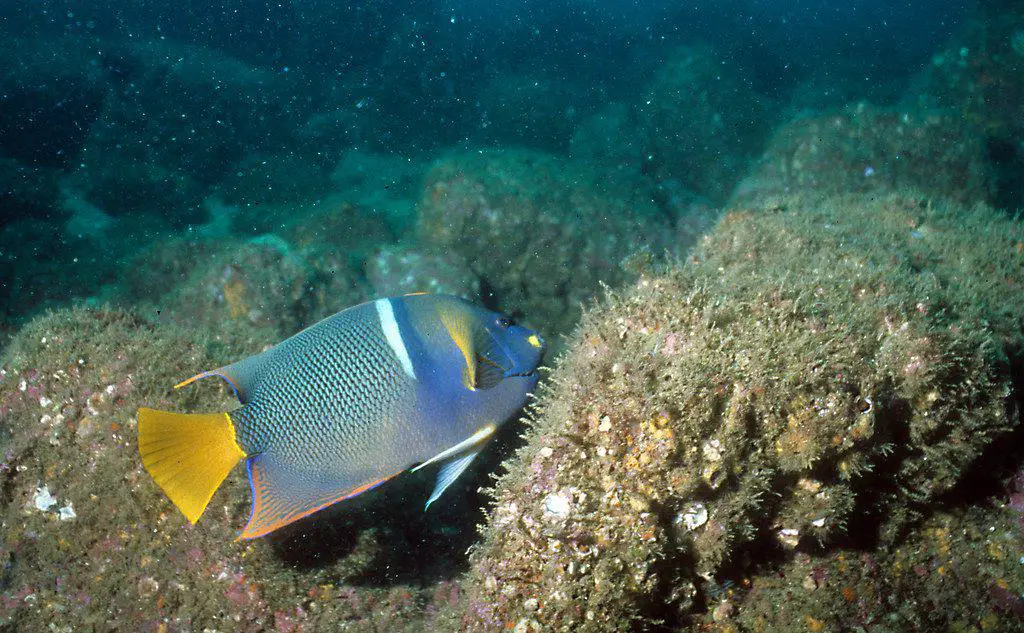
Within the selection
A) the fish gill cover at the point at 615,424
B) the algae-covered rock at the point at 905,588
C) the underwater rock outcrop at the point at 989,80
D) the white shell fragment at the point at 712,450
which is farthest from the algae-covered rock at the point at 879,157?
the white shell fragment at the point at 712,450

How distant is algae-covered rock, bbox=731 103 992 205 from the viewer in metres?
8.41

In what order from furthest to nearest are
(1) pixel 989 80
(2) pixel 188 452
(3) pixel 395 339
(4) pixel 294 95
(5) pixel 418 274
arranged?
(4) pixel 294 95 < (1) pixel 989 80 < (5) pixel 418 274 < (3) pixel 395 339 < (2) pixel 188 452

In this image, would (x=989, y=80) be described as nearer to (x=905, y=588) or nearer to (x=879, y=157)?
(x=879, y=157)

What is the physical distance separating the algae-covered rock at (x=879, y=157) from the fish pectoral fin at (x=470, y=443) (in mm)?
7773

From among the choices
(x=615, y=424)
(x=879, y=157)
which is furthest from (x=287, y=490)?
(x=879, y=157)

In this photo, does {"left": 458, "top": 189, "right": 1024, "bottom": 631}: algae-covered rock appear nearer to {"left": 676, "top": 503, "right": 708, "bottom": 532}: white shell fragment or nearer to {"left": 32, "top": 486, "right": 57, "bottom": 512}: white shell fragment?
{"left": 676, "top": 503, "right": 708, "bottom": 532}: white shell fragment

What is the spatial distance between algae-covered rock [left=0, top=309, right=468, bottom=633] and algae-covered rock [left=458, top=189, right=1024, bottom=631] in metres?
1.26

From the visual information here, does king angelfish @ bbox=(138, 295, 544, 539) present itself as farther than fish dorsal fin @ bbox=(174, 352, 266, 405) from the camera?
No

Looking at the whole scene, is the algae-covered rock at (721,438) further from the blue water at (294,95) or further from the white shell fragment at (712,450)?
the blue water at (294,95)

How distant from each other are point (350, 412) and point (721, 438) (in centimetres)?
144

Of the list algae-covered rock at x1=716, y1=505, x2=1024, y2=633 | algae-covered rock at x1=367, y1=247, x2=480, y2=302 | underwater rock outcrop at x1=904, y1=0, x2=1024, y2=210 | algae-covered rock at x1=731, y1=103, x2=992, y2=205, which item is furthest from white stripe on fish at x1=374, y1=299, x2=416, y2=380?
underwater rock outcrop at x1=904, y1=0, x2=1024, y2=210

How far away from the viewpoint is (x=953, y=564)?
8.38 ft

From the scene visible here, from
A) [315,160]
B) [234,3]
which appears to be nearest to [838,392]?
[315,160]

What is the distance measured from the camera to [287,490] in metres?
1.86
